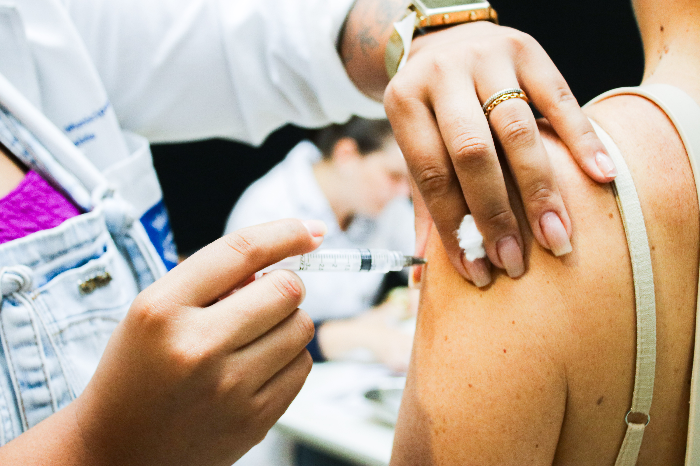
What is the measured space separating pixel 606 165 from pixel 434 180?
21 centimetres

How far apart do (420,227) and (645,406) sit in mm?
377

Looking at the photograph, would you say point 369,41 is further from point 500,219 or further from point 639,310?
point 639,310

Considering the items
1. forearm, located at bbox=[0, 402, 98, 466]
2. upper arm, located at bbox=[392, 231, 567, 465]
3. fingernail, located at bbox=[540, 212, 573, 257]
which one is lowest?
upper arm, located at bbox=[392, 231, 567, 465]

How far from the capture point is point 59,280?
2.36 ft

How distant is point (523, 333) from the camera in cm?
56

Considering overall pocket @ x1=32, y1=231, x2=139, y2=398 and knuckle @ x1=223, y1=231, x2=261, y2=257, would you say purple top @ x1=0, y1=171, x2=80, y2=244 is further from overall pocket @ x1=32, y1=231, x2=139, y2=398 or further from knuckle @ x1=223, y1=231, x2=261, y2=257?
knuckle @ x1=223, y1=231, x2=261, y2=257

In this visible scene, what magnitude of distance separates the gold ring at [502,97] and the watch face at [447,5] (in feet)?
0.95

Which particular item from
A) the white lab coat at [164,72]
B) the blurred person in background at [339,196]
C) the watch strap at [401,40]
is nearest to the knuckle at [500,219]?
the watch strap at [401,40]

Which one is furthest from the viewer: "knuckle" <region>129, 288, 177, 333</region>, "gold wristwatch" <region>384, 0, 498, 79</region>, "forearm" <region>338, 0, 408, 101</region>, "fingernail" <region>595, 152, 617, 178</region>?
"forearm" <region>338, 0, 408, 101</region>

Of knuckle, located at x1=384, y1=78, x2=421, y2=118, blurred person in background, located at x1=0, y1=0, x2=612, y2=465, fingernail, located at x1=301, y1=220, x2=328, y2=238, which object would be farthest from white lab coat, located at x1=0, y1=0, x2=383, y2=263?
fingernail, located at x1=301, y1=220, x2=328, y2=238

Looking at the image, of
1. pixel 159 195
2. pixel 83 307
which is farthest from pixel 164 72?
pixel 83 307

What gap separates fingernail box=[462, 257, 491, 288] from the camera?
58cm

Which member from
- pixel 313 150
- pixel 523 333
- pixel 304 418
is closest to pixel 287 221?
pixel 523 333

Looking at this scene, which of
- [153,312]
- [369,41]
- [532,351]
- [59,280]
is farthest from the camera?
[369,41]
